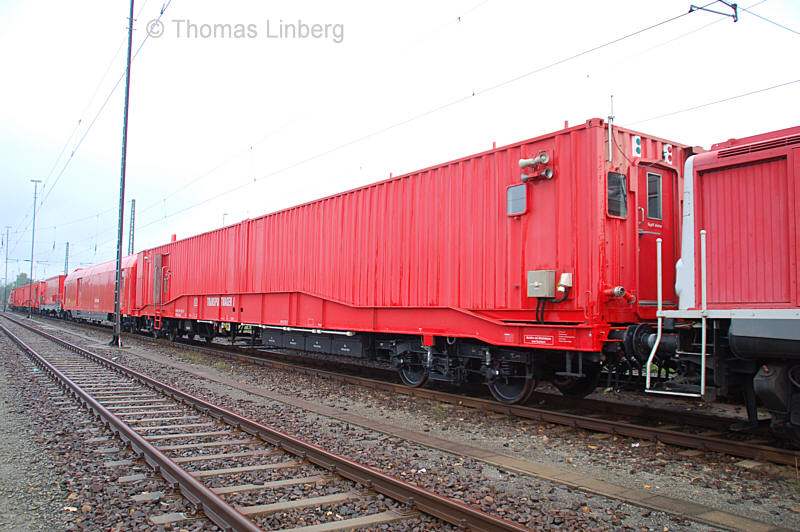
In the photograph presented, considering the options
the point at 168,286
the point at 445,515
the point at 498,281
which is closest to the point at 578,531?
the point at 445,515

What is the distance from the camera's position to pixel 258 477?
16.1 ft

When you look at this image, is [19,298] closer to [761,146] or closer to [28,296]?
[28,296]

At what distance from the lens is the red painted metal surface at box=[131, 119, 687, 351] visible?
6.95 m

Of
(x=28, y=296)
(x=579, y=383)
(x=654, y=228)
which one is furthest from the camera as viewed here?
(x=28, y=296)

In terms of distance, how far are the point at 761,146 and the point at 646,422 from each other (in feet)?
11.6

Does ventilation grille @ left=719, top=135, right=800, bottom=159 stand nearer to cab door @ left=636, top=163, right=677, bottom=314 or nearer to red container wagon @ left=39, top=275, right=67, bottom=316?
cab door @ left=636, top=163, right=677, bottom=314

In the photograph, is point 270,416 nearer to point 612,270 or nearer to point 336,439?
point 336,439

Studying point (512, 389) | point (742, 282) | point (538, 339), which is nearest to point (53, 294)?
point (512, 389)

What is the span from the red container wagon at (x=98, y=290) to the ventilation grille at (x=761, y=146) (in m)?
23.9

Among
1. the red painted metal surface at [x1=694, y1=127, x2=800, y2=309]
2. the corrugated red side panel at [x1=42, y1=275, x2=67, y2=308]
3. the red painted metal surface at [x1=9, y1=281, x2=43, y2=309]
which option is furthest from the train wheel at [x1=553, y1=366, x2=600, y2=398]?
the red painted metal surface at [x1=9, y1=281, x2=43, y2=309]

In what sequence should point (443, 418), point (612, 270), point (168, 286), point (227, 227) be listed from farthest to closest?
point (168, 286)
point (227, 227)
point (443, 418)
point (612, 270)

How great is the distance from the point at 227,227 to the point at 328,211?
584 centimetres

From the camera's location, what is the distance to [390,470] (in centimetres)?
517

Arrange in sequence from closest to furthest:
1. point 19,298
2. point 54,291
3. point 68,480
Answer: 1. point 68,480
2. point 54,291
3. point 19,298
